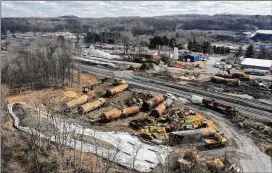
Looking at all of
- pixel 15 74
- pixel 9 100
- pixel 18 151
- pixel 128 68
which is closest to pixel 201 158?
pixel 18 151

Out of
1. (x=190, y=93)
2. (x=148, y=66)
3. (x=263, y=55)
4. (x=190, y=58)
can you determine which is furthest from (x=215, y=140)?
(x=263, y=55)

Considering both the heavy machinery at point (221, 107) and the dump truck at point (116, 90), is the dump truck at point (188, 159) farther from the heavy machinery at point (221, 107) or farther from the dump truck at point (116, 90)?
the dump truck at point (116, 90)

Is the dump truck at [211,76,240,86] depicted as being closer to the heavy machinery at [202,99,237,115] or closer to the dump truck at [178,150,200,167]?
the heavy machinery at [202,99,237,115]

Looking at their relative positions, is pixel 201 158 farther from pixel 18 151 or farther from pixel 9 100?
pixel 9 100

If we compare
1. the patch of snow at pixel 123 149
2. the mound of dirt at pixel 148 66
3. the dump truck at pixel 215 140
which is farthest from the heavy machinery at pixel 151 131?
the mound of dirt at pixel 148 66

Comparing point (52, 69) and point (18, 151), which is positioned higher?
point (52, 69)

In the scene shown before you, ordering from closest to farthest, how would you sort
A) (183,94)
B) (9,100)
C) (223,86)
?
(9,100), (183,94), (223,86)
